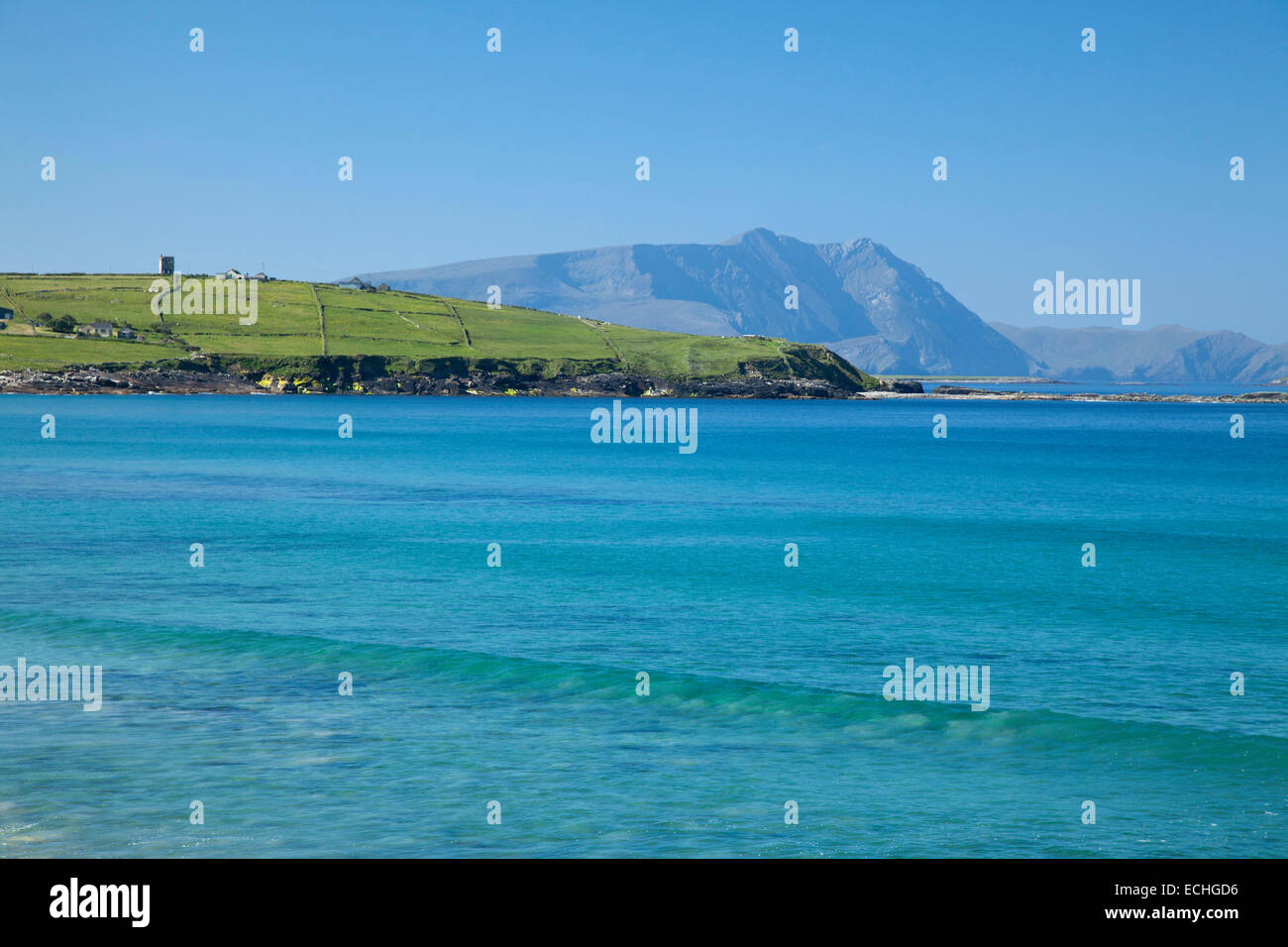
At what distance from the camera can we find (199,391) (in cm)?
19800

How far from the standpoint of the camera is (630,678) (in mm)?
22531

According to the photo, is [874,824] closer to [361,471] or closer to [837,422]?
[361,471]

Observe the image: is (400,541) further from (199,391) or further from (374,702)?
(199,391)

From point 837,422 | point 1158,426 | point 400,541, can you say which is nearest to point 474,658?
point 400,541

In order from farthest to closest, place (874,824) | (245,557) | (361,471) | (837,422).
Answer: (837,422) < (361,471) < (245,557) < (874,824)

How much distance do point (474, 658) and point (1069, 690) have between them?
1251 cm

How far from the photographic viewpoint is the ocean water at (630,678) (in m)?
14.9

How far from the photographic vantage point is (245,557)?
37812 millimetres

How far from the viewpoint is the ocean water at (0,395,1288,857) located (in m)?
14.9

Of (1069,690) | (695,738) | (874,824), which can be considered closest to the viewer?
(874,824)

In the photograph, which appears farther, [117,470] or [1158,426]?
[1158,426]
